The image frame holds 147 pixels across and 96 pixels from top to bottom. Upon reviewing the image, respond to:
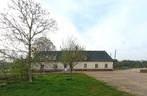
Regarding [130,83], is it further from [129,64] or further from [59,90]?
[129,64]

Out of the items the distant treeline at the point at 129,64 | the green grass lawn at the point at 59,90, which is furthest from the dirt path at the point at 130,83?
the distant treeline at the point at 129,64

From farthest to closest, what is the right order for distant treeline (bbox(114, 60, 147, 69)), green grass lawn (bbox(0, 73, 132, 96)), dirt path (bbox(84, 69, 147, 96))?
1. distant treeline (bbox(114, 60, 147, 69))
2. dirt path (bbox(84, 69, 147, 96))
3. green grass lawn (bbox(0, 73, 132, 96))

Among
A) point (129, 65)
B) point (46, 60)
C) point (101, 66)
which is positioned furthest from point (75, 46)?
point (129, 65)

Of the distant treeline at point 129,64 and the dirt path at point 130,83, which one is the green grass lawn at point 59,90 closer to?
the dirt path at point 130,83

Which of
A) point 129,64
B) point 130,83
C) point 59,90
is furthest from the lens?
point 129,64

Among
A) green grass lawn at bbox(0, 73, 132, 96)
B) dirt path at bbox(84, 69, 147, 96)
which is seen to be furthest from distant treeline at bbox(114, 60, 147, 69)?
green grass lawn at bbox(0, 73, 132, 96)

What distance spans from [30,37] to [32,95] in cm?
1405

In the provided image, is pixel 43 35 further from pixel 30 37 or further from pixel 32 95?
pixel 32 95

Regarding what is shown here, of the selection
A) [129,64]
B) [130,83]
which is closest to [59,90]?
[130,83]

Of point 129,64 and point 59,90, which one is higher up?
point 129,64

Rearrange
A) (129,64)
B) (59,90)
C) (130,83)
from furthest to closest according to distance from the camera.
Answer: (129,64)
(130,83)
(59,90)

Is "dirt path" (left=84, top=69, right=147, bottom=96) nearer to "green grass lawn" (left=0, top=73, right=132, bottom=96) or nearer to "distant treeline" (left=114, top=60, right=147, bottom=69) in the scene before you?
"green grass lawn" (left=0, top=73, right=132, bottom=96)

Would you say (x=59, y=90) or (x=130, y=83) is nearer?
(x=59, y=90)

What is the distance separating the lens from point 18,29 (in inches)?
1342
